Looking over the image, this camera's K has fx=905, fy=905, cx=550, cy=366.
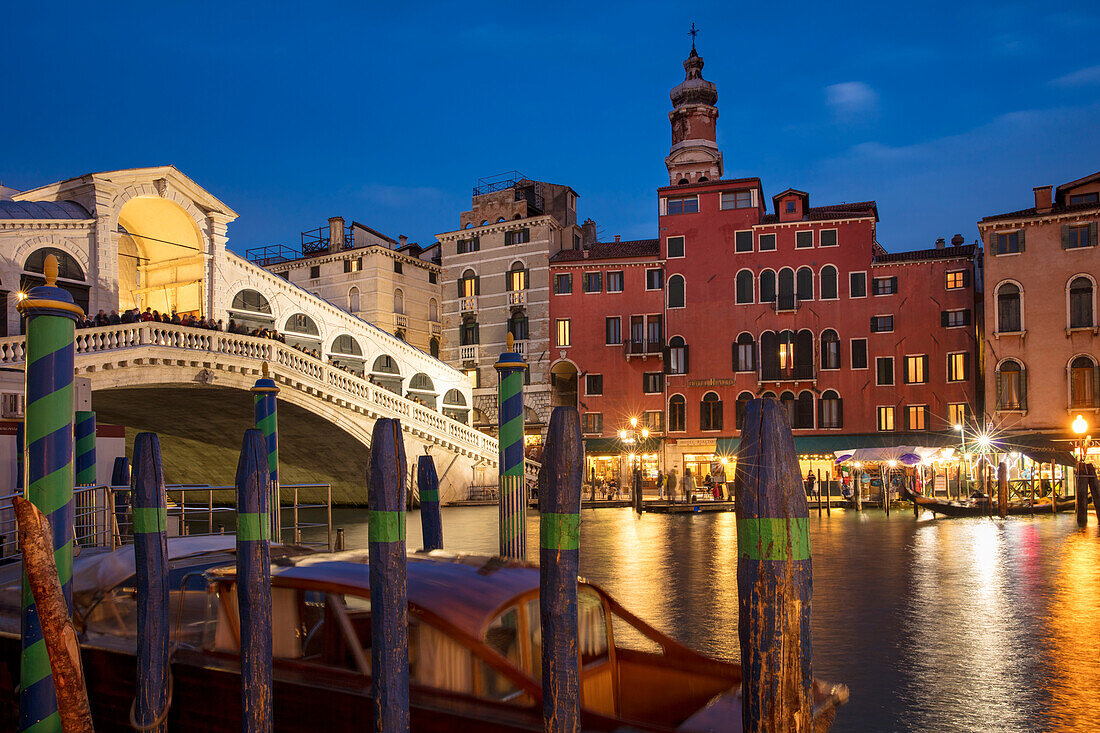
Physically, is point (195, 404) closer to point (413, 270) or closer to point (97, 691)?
point (413, 270)

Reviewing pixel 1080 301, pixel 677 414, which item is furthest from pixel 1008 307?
pixel 677 414

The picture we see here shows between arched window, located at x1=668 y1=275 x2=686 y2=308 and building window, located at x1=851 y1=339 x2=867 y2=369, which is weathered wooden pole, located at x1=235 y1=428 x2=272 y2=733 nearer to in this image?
arched window, located at x1=668 y1=275 x2=686 y2=308

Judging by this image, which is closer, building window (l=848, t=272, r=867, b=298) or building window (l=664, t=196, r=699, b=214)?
building window (l=848, t=272, r=867, b=298)

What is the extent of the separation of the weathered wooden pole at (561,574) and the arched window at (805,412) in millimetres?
30151

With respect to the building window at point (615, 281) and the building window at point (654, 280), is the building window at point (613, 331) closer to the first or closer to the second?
the building window at point (615, 281)

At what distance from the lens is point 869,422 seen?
3275 cm

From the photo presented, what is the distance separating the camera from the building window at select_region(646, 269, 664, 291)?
3534 centimetres

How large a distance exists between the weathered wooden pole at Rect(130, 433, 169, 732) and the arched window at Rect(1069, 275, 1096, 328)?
103ft

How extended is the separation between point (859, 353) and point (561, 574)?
101 feet

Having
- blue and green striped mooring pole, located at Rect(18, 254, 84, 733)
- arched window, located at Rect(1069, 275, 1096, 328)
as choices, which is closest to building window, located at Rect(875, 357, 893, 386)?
arched window, located at Rect(1069, 275, 1096, 328)

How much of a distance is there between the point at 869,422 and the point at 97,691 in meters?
30.4

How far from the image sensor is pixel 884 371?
32.8m

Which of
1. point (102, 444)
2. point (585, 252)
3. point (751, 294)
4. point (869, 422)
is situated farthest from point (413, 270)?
point (102, 444)

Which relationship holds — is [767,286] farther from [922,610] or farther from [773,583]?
[773,583]
